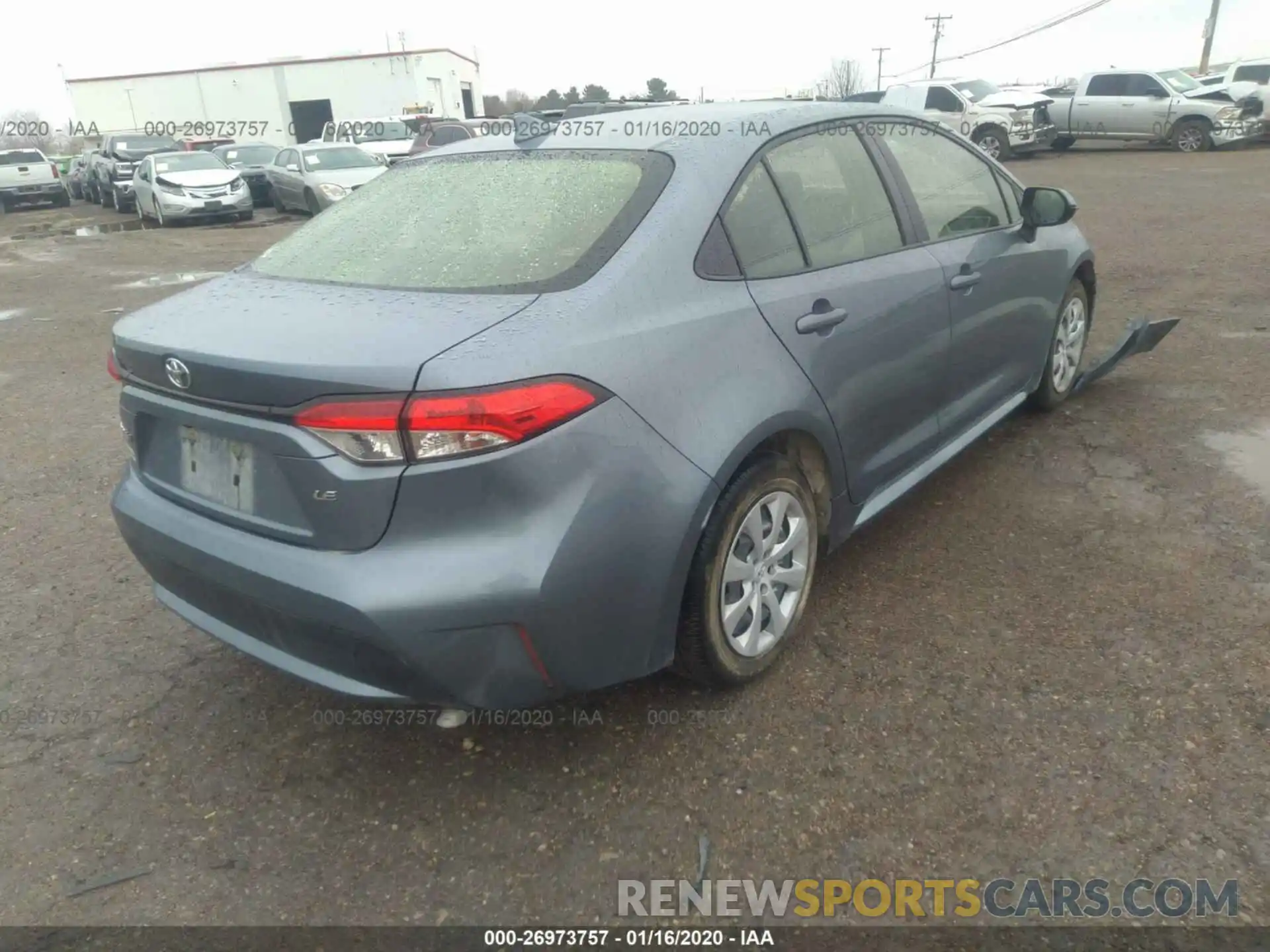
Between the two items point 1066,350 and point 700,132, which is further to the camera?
point 1066,350

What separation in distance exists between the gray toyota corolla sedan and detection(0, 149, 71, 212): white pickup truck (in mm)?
26516

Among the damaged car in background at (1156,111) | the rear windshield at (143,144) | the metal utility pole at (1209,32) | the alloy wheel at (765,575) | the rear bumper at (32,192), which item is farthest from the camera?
the metal utility pole at (1209,32)

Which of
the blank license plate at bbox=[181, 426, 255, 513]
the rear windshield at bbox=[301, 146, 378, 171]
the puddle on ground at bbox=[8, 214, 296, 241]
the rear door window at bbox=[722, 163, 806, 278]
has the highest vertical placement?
the rear door window at bbox=[722, 163, 806, 278]

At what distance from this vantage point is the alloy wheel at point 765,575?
103 inches

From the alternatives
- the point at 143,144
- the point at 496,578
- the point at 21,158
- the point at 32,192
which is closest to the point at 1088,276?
the point at 496,578

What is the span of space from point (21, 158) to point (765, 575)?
28627mm

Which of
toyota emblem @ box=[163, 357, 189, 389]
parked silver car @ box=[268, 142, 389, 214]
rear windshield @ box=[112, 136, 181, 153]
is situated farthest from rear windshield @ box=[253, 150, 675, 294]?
rear windshield @ box=[112, 136, 181, 153]

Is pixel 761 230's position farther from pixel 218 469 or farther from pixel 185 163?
pixel 185 163

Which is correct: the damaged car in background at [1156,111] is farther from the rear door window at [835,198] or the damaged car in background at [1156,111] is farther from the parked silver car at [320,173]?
the rear door window at [835,198]

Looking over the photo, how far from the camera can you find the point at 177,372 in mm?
2277

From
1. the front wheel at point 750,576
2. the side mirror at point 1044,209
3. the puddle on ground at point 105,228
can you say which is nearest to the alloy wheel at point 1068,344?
the side mirror at point 1044,209

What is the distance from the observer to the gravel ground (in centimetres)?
220

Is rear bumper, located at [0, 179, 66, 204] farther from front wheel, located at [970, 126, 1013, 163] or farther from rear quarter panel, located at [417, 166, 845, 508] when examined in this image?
rear quarter panel, located at [417, 166, 845, 508]

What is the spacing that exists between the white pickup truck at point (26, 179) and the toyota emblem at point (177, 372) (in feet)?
89.5
